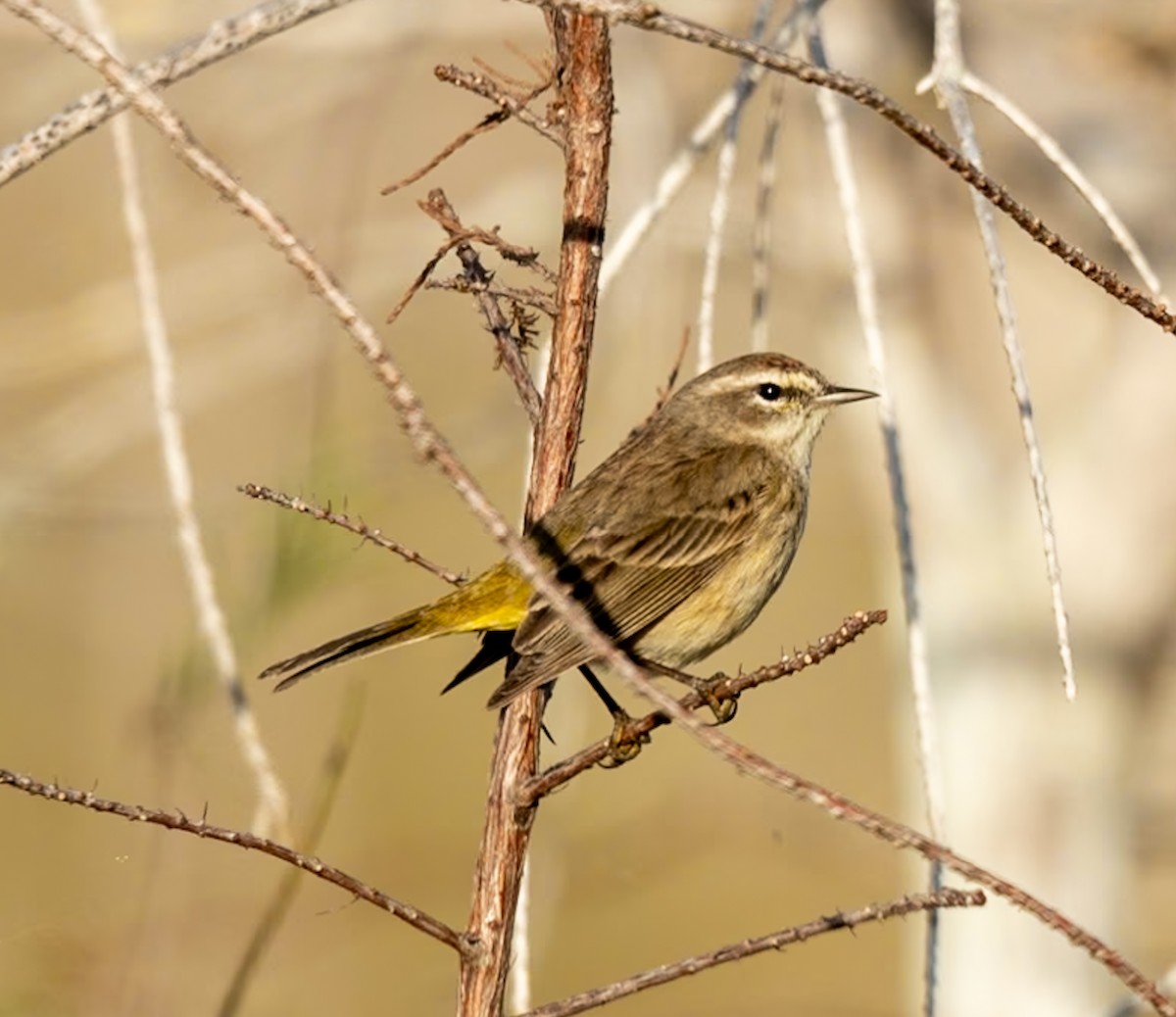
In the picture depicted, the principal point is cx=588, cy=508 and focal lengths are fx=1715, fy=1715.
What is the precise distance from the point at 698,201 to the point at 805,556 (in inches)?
310

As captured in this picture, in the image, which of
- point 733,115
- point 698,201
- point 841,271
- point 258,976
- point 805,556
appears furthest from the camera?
point 805,556

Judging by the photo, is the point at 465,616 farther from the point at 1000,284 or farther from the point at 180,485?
the point at 1000,284

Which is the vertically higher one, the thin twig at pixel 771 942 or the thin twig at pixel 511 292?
the thin twig at pixel 511 292

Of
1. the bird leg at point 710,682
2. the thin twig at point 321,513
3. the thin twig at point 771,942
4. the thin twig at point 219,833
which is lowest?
the thin twig at point 771,942

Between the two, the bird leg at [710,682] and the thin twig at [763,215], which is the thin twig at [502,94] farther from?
the bird leg at [710,682]

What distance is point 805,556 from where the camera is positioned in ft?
43.8

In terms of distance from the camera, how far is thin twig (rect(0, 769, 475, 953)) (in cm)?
186

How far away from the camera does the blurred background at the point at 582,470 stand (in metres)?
4.42

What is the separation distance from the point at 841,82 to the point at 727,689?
0.80 m

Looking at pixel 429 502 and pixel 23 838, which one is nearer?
pixel 23 838

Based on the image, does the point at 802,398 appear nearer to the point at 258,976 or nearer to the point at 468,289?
the point at 468,289

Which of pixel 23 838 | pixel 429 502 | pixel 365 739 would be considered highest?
pixel 429 502

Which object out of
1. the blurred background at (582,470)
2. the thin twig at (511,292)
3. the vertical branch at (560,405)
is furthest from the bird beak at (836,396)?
the vertical branch at (560,405)

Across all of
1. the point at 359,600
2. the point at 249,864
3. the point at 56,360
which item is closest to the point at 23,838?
the point at 249,864
